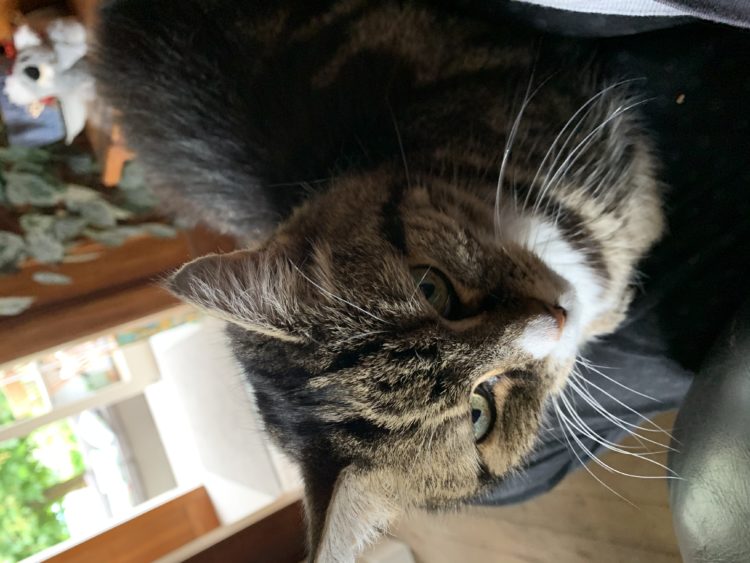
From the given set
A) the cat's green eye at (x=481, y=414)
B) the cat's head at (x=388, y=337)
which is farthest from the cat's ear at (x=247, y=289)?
the cat's green eye at (x=481, y=414)

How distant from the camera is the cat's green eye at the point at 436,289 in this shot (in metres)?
0.86

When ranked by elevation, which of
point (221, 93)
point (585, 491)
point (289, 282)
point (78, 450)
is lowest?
point (585, 491)

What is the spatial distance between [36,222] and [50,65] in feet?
1.38

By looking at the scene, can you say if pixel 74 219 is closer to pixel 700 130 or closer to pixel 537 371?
pixel 537 371

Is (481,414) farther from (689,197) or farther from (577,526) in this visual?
(577,526)

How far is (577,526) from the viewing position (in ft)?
5.64

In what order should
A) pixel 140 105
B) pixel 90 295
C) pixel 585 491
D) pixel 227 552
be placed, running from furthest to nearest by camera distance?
pixel 227 552 → pixel 90 295 → pixel 585 491 → pixel 140 105

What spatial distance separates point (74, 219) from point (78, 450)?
1457 millimetres

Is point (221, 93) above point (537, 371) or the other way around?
above

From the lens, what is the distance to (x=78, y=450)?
279 cm

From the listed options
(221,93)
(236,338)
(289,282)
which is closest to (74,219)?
(221,93)

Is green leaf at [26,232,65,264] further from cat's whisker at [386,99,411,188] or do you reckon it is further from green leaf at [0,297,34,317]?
cat's whisker at [386,99,411,188]

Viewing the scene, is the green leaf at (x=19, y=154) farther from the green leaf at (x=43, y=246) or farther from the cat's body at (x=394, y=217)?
the cat's body at (x=394, y=217)

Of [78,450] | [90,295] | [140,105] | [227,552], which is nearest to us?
[140,105]
